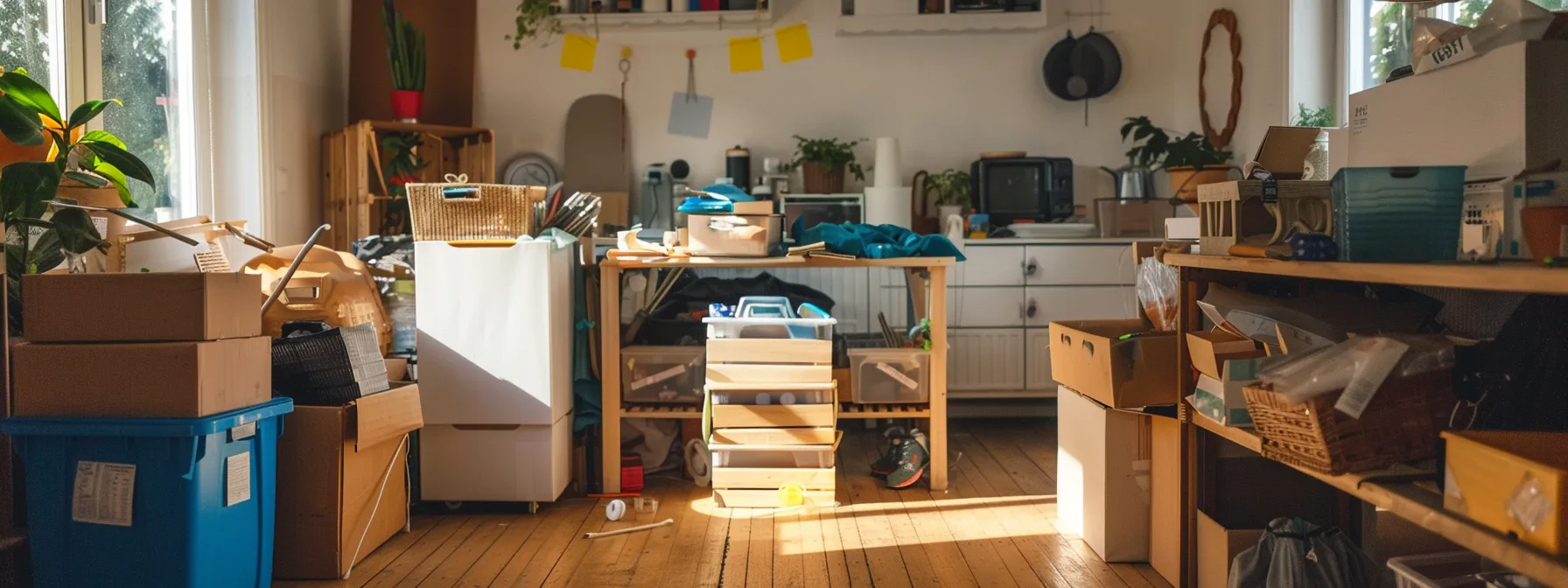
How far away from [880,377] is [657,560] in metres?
1.08

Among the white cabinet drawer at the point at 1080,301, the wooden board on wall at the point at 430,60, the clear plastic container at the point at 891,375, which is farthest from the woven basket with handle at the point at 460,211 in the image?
the white cabinet drawer at the point at 1080,301

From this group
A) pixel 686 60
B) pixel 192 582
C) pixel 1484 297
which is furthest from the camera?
pixel 686 60

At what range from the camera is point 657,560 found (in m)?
2.78

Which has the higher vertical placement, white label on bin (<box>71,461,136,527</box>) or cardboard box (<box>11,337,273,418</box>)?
cardboard box (<box>11,337,273,418</box>)

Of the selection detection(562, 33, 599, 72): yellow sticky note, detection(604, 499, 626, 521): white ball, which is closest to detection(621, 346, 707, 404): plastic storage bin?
detection(604, 499, 626, 521): white ball

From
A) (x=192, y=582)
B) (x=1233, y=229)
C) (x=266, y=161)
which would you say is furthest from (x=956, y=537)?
(x=266, y=161)

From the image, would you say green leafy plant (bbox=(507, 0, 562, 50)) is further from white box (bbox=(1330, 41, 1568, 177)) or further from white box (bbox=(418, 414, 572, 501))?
white box (bbox=(1330, 41, 1568, 177))

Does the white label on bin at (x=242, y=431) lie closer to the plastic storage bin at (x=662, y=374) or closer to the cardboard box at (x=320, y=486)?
the cardboard box at (x=320, y=486)

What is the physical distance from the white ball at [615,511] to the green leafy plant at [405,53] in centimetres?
213

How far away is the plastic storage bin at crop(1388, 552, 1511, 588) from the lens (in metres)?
1.74

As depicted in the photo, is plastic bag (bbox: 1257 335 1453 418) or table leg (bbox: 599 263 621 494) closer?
plastic bag (bbox: 1257 335 1453 418)

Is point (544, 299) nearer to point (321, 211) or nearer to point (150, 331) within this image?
point (150, 331)

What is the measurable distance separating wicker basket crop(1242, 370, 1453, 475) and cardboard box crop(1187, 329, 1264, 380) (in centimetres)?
35

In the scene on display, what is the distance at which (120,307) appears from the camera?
223cm
